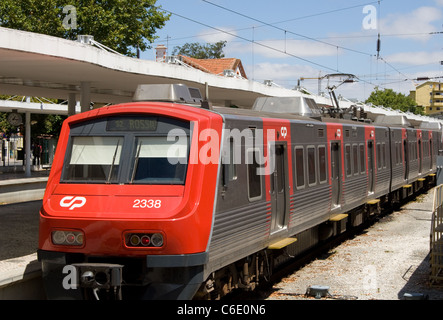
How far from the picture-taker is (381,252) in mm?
13656

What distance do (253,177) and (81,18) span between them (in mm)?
35693

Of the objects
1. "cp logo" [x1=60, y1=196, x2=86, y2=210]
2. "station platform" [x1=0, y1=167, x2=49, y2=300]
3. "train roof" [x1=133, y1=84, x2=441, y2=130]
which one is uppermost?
"train roof" [x1=133, y1=84, x2=441, y2=130]

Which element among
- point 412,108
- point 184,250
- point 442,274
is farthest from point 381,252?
point 412,108

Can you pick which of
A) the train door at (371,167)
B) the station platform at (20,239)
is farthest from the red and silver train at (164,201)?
the train door at (371,167)

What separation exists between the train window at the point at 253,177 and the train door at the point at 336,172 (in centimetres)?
435

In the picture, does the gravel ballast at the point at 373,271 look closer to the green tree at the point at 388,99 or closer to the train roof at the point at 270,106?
the train roof at the point at 270,106

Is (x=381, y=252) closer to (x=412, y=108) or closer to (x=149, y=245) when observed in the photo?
(x=149, y=245)

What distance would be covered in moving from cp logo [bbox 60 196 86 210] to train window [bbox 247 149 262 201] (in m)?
2.39

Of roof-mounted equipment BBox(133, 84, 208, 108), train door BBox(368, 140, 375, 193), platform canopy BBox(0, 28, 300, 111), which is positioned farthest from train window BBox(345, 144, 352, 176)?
roof-mounted equipment BBox(133, 84, 208, 108)

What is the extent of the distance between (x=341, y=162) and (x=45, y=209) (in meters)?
7.90

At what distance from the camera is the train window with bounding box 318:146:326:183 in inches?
490

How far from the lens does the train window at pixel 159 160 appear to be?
7672 millimetres

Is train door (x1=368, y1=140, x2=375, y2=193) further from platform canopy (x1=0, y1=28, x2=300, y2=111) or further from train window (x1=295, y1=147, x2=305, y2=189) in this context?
train window (x1=295, y1=147, x2=305, y2=189)

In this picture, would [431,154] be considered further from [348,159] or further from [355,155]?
[348,159]
